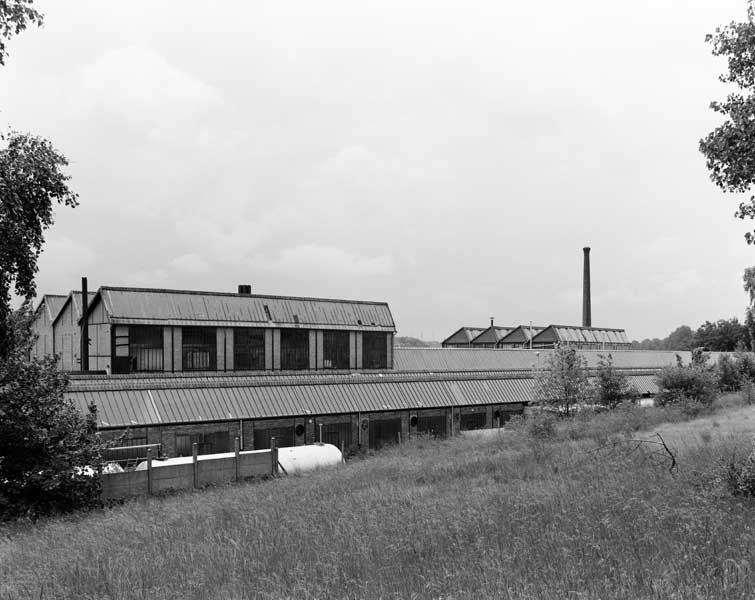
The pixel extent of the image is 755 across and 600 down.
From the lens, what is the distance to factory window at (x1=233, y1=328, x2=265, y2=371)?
45.0 m

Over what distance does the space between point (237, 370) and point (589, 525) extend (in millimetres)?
37071

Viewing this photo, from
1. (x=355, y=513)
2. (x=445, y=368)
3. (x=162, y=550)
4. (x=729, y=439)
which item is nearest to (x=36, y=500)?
(x=162, y=550)

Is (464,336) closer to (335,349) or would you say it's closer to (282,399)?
(335,349)

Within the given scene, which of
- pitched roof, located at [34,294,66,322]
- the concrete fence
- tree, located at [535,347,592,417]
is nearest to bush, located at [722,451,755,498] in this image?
the concrete fence

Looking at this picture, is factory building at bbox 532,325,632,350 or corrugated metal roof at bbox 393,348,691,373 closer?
corrugated metal roof at bbox 393,348,691,373

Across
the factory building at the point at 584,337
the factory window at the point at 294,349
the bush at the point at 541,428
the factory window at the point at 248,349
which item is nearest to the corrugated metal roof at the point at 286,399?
the bush at the point at 541,428

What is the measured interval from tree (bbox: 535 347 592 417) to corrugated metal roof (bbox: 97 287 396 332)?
19.5 meters

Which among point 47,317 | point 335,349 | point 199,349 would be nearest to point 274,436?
point 199,349

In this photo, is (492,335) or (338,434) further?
(492,335)

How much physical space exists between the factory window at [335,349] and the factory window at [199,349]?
8650mm

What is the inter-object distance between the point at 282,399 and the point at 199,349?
1269cm

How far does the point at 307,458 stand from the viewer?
28.4m

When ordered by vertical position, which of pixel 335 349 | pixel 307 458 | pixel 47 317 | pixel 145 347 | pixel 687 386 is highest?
pixel 47 317

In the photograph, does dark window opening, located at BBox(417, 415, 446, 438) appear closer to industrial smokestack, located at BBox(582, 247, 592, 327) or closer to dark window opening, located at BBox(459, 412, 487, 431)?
dark window opening, located at BBox(459, 412, 487, 431)
